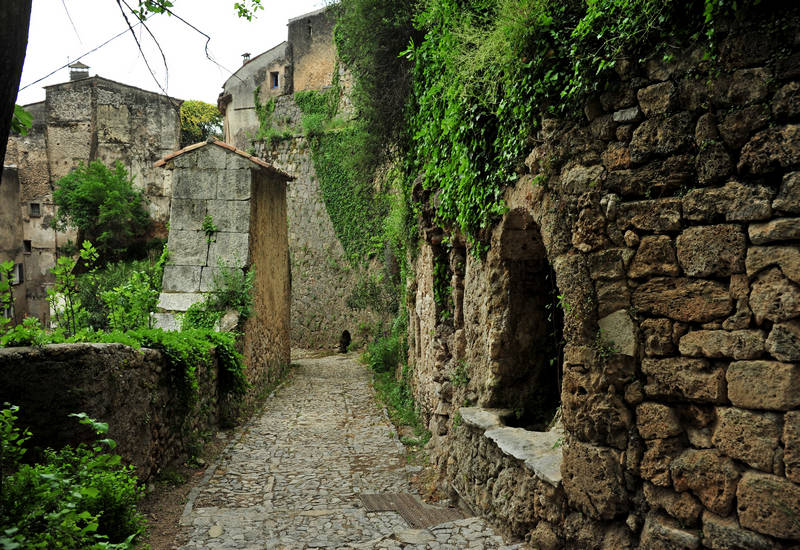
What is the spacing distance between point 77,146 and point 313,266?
12.5m

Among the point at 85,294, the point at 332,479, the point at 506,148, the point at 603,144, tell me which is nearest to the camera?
the point at 603,144

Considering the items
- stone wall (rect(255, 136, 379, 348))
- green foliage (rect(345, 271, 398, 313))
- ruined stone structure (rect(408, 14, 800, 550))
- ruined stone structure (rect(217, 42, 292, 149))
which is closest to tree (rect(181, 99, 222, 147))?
ruined stone structure (rect(217, 42, 292, 149))

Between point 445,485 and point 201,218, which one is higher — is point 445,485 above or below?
below

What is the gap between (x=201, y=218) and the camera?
10922mm

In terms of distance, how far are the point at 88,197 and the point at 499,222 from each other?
2159cm

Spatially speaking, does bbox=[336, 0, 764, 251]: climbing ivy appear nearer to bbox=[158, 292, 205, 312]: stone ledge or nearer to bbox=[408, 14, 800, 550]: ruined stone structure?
bbox=[408, 14, 800, 550]: ruined stone structure

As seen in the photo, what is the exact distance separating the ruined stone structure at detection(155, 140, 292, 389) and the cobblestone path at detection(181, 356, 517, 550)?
222 cm

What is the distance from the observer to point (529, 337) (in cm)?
536

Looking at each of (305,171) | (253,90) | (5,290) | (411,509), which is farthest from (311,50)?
(411,509)

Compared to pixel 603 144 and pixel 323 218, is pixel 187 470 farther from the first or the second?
pixel 323 218

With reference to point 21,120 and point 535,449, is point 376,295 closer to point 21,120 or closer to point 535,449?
point 535,449

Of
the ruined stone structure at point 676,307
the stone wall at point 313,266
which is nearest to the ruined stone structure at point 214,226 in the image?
the ruined stone structure at point 676,307

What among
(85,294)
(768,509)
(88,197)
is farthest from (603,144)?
(88,197)

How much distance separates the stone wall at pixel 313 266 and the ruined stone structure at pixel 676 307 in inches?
632
